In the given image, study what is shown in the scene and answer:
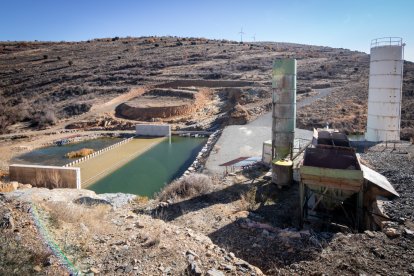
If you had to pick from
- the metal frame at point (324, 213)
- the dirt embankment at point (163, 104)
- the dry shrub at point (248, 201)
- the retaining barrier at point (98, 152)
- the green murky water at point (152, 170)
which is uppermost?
the dirt embankment at point (163, 104)

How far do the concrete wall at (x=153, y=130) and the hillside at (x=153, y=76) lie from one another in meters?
4.24

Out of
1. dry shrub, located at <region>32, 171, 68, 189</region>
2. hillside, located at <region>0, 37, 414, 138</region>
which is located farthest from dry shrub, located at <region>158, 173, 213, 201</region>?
hillside, located at <region>0, 37, 414, 138</region>

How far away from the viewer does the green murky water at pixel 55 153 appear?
77.7 feet

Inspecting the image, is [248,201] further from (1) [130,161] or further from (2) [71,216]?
(1) [130,161]

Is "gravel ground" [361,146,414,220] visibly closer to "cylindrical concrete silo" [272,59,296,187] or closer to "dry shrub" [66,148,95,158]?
"cylindrical concrete silo" [272,59,296,187]

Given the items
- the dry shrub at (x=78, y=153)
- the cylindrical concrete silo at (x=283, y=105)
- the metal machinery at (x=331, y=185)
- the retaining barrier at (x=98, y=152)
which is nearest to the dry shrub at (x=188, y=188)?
the cylindrical concrete silo at (x=283, y=105)

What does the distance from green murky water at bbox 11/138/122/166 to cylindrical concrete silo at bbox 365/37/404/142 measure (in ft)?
67.3

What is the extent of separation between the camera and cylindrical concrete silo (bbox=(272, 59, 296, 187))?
43.9ft

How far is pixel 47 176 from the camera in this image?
685 inches

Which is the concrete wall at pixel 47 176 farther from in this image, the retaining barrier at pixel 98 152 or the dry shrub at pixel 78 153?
the dry shrub at pixel 78 153

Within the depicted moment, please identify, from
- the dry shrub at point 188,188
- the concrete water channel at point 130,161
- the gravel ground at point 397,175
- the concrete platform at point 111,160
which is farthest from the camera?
the concrete platform at point 111,160

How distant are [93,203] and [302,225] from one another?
23.6 ft

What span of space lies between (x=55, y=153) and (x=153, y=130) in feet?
31.5

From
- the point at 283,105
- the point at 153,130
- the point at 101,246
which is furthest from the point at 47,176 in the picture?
the point at 153,130
